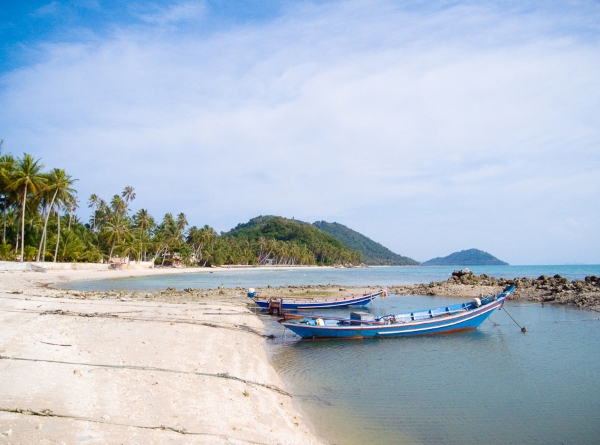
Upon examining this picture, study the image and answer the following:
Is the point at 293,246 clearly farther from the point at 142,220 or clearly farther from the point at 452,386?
the point at 452,386

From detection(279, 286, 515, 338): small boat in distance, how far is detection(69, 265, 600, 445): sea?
47 centimetres

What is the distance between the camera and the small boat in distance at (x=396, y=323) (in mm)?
17344

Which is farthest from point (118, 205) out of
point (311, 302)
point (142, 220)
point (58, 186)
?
point (311, 302)

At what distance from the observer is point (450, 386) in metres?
11.4

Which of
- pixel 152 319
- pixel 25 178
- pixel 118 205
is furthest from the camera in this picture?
pixel 118 205

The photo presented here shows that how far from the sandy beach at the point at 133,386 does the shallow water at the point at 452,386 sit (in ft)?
4.28

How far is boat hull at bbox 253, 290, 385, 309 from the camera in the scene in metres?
26.1

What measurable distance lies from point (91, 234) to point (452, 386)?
80.5 m

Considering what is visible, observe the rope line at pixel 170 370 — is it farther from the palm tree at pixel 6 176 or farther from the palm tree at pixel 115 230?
the palm tree at pixel 115 230

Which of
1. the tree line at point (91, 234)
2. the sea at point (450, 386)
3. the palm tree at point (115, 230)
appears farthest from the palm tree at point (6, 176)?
the sea at point (450, 386)

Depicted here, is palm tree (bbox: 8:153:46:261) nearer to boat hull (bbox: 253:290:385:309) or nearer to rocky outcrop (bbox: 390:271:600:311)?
boat hull (bbox: 253:290:385:309)

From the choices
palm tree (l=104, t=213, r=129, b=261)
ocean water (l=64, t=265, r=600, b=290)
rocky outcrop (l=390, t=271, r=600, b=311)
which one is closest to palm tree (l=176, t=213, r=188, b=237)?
ocean water (l=64, t=265, r=600, b=290)

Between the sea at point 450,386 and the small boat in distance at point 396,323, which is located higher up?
the small boat in distance at point 396,323

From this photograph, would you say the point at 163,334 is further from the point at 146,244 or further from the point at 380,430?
the point at 146,244
